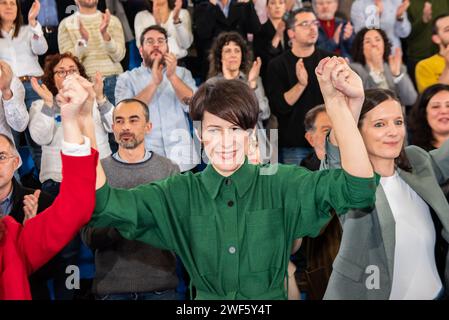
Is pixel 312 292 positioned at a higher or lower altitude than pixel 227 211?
lower

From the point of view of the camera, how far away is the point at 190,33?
3740mm

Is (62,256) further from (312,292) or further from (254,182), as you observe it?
(254,182)

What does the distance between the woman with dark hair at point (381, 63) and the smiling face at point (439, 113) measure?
70 cm

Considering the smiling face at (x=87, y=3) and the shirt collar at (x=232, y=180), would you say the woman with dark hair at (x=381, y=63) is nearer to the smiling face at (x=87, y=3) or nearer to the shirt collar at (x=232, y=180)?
the smiling face at (x=87, y=3)

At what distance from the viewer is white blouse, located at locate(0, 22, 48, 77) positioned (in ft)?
10.9

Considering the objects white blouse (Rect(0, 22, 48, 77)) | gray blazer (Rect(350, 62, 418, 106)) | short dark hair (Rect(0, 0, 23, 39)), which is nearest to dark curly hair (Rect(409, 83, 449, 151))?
gray blazer (Rect(350, 62, 418, 106))

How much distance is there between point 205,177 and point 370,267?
0.70 metres

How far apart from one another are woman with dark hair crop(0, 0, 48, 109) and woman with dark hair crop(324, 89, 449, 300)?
5.13 feet

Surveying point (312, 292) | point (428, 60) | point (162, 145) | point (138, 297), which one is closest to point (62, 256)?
A: point (138, 297)

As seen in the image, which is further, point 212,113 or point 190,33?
point 190,33

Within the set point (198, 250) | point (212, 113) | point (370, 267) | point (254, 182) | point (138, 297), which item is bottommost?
point (138, 297)

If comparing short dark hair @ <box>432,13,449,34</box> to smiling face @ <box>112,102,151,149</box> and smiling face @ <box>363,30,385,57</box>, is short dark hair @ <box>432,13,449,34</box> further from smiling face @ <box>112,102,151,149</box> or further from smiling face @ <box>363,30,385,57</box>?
smiling face @ <box>112,102,151,149</box>

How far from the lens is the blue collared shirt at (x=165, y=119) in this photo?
323 cm

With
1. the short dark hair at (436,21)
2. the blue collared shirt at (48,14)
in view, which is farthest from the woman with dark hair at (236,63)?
the short dark hair at (436,21)
